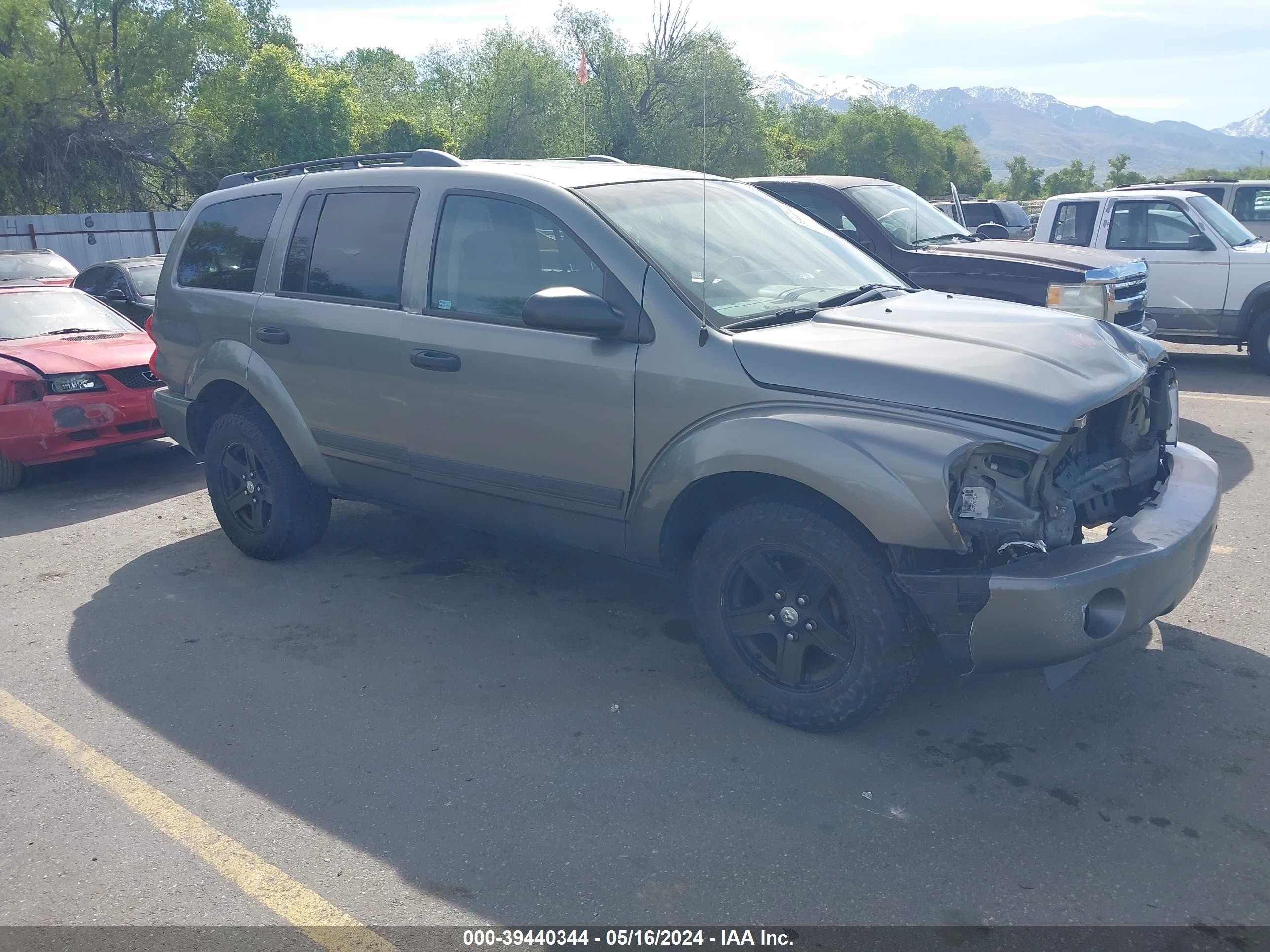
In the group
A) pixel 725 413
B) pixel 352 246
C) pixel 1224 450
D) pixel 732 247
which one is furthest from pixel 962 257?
pixel 725 413

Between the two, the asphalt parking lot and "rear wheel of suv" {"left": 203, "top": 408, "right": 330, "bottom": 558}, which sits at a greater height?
"rear wheel of suv" {"left": 203, "top": 408, "right": 330, "bottom": 558}

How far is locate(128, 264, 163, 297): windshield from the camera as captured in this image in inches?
475

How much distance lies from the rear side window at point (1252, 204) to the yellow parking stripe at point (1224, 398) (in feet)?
21.7

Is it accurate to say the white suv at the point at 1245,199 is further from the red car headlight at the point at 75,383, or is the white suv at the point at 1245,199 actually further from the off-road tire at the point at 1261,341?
the red car headlight at the point at 75,383

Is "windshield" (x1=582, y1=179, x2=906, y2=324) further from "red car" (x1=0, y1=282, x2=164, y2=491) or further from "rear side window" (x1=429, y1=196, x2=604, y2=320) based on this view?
"red car" (x1=0, y1=282, x2=164, y2=491)

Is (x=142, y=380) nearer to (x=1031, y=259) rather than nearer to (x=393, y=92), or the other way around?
(x=1031, y=259)

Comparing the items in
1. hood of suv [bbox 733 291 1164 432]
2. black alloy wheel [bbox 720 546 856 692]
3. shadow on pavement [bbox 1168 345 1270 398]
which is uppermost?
hood of suv [bbox 733 291 1164 432]

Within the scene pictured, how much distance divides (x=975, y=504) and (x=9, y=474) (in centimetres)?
705

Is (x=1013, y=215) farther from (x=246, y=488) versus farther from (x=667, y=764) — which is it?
(x=667, y=764)

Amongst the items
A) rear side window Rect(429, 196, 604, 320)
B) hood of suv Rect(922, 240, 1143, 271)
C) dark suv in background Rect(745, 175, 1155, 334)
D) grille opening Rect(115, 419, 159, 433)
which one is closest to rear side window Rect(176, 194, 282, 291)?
rear side window Rect(429, 196, 604, 320)

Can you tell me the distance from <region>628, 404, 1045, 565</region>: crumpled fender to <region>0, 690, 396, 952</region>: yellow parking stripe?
1.82m

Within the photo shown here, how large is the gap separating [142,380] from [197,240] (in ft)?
7.60

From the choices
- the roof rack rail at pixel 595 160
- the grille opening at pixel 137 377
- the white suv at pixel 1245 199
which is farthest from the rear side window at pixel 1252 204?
the grille opening at pixel 137 377

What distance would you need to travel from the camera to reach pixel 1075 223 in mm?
11180
